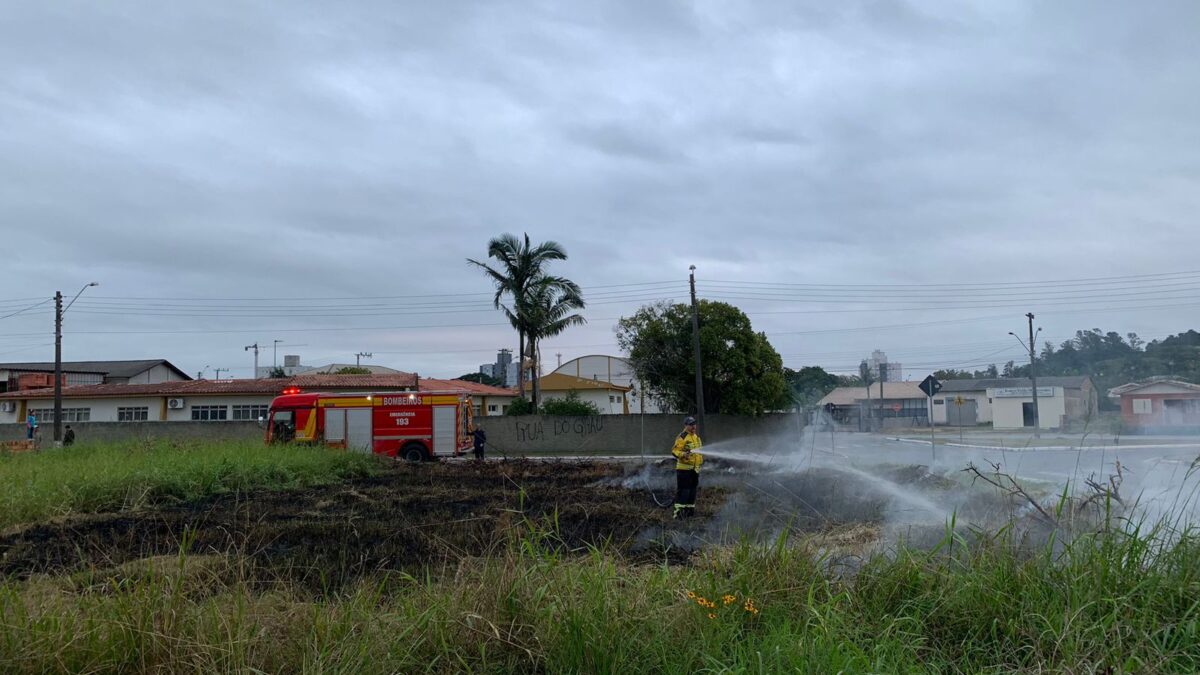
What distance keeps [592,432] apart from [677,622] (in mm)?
34535

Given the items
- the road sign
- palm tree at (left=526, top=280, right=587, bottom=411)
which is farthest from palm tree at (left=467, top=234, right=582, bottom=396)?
the road sign

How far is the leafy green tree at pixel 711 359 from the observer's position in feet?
121

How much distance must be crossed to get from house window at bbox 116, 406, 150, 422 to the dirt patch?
1364 inches

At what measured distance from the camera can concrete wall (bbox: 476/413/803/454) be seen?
126ft

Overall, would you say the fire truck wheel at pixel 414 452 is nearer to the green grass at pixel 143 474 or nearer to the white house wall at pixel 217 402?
the green grass at pixel 143 474

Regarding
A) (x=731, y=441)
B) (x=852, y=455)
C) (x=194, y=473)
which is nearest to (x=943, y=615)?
(x=194, y=473)

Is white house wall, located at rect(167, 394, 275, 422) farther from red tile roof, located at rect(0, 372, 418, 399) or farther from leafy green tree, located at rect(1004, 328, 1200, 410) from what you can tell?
leafy green tree, located at rect(1004, 328, 1200, 410)

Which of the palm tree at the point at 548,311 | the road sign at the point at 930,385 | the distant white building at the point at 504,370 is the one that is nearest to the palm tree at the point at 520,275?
the palm tree at the point at 548,311

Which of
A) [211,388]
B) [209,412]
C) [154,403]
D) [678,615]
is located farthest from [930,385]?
[154,403]

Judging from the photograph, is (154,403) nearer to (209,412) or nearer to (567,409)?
(209,412)

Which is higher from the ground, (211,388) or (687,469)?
(211,388)

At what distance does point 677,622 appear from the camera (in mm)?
4508

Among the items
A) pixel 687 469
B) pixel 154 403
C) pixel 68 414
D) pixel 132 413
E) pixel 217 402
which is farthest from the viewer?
pixel 68 414

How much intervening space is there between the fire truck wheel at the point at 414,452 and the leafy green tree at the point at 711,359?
41.1 feet
